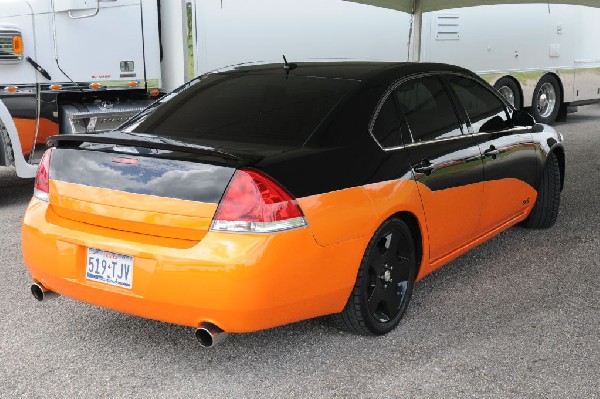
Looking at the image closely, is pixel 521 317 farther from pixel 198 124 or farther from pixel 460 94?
pixel 198 124

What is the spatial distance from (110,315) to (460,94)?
2.57 m

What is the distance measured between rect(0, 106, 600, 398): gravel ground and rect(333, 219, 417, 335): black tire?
0.30 ft

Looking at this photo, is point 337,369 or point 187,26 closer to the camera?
point 337,369

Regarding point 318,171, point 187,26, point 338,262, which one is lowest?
point 338,262

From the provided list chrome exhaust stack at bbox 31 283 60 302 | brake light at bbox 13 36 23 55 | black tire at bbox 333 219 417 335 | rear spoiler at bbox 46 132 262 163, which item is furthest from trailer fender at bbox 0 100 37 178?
black tire at bbox 333 219 417 335

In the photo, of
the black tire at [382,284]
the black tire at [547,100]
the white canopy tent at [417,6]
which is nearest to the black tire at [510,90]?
the black tire at [547,100]

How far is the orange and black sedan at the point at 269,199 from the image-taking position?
134 inches

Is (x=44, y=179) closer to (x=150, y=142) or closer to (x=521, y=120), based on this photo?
(x=150, y=142)

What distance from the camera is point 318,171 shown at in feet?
12.0

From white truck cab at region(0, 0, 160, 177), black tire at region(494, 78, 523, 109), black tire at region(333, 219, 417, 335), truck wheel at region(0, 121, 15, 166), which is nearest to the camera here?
black tire at region(333, 219, 417, 335)

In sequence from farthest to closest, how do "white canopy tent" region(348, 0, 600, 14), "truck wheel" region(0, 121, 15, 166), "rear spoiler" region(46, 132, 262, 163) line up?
"white canopy tent" region(348, 0, 600, 14)
"truck wheel" region(0, 121, 15, 166)
"rear spoiler" region(46, 132, 262, 163)

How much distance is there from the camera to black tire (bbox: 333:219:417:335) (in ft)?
12.9

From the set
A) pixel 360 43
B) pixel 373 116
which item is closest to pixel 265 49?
pixel 360 43

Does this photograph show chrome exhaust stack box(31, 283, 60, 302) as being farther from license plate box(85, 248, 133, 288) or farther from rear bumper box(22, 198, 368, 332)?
license plate box(85, 248, 133, 288)
